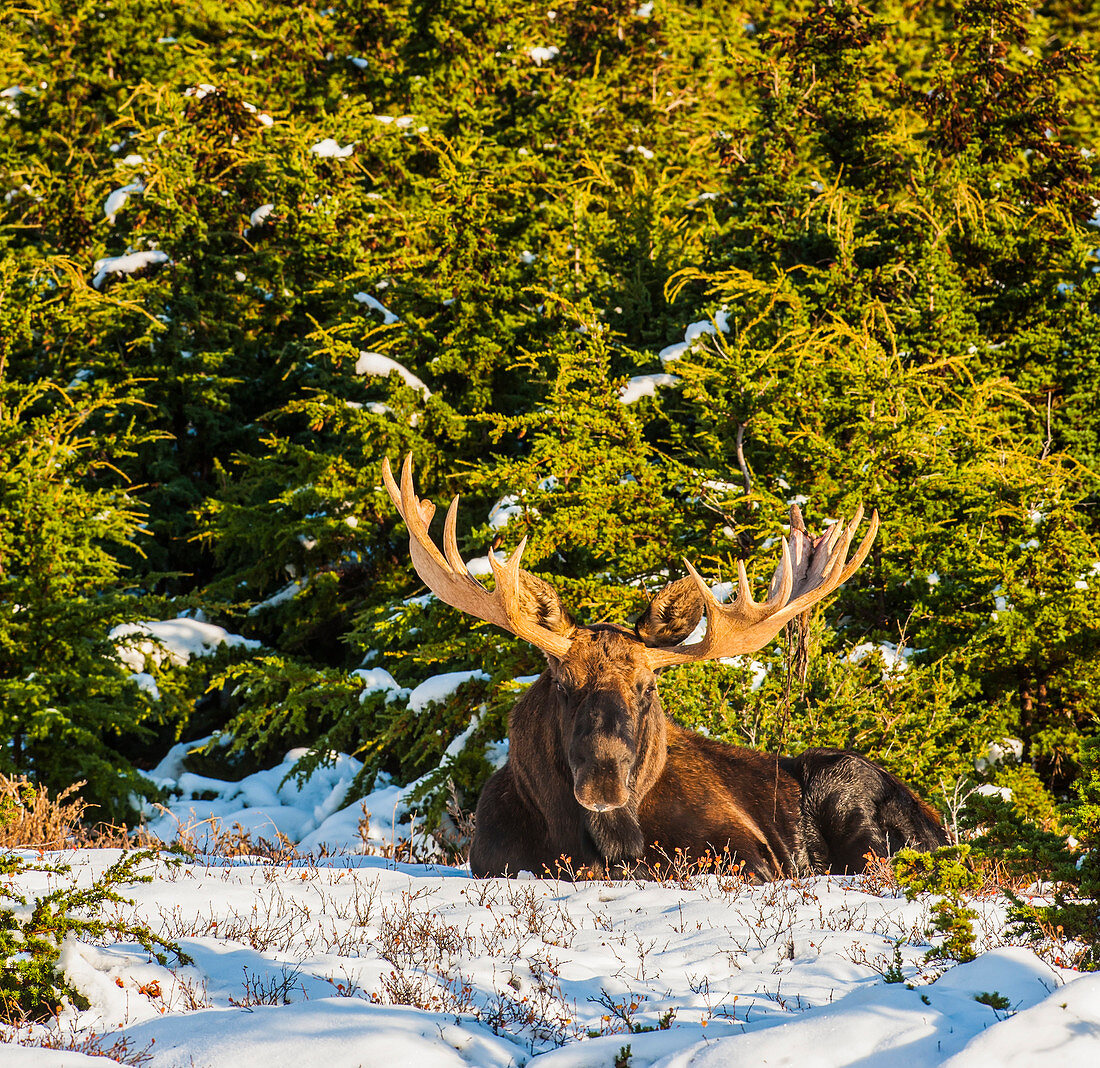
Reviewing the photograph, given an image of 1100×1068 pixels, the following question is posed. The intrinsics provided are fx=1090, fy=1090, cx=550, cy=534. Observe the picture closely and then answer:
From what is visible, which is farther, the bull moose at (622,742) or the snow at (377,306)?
the snow at (377,306)

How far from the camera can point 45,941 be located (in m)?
3.06

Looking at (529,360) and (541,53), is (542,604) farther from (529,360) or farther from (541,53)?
(541,53)

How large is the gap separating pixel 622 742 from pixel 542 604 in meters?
0.98

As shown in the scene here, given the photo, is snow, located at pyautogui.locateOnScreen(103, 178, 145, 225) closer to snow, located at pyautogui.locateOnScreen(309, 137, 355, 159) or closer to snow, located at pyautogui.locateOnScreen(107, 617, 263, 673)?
snow, located at pyautogui.locateOnScreen(309, 137, 355, 159)

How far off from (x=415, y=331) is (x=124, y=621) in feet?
15.1

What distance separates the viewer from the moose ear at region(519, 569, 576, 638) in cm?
615

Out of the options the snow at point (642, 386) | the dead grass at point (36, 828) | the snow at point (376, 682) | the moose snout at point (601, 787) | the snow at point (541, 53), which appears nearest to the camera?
the moose snout at point (601, 787)

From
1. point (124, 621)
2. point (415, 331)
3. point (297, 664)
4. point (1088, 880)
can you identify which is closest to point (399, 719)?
point (297, 664)

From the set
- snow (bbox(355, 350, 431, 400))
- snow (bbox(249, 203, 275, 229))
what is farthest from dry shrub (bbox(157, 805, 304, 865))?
snow (bbox(249, 203, 275, 229))

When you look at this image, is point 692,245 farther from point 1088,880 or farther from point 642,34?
point 1088,880

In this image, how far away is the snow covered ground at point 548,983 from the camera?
2586mm

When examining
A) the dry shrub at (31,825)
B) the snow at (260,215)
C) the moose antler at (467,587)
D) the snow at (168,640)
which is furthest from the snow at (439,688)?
the snow at (260,215)

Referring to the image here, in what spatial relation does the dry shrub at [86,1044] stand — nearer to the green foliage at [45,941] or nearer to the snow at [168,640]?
the green foliage at [45,941]

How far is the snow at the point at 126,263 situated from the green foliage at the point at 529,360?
7 centimetres
